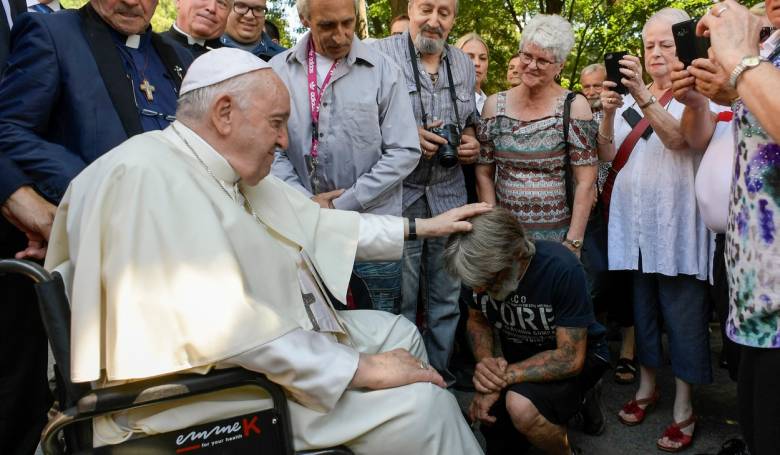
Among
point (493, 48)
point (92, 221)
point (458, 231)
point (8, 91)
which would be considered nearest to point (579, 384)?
point (458, 231)

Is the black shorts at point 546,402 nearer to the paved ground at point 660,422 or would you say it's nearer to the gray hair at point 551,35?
the paved ground at point 660,422

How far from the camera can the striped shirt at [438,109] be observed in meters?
3.66

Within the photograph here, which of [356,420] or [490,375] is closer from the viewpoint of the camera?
[356,420]

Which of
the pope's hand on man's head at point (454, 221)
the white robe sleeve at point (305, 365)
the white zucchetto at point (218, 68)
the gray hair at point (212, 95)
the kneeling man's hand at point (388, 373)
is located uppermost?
the white zucchetto at point (218, 68)

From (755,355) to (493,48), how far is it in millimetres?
12212

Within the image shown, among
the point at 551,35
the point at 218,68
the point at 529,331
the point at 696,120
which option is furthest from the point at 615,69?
the point at 218,68

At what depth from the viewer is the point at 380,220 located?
2904mm

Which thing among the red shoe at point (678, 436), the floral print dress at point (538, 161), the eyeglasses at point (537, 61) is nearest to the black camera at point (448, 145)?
the floral print dress at point (538, 161)

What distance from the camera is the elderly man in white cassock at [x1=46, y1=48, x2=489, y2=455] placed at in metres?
1.87

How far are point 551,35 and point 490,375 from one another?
71.2 inches

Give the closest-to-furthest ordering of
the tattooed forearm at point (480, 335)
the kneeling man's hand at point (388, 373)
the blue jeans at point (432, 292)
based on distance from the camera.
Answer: the kneeling man's hand at point (388, 373)
the tattooed forearm at point (480, 335)
the blue jeans at point (432, 292)

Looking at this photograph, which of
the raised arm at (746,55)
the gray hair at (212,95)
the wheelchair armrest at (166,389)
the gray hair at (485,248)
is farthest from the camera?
the gray hair at (485,248)

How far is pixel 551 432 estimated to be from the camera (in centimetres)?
291

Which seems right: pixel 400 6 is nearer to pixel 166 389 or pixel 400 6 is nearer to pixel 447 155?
pixel 447 155
